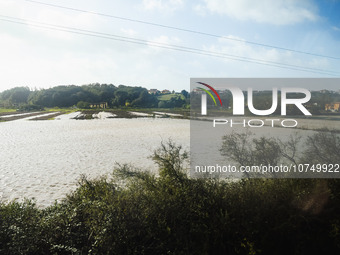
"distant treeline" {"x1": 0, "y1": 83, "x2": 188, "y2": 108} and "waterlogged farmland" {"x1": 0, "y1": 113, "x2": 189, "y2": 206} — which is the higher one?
"distant treeline" {"x1": 0, "y1": 83, "x2": 188, "y2": 108}

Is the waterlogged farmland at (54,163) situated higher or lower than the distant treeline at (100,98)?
lower

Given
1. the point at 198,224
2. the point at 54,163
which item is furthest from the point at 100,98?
the point at 198,224

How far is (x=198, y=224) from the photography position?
396cm

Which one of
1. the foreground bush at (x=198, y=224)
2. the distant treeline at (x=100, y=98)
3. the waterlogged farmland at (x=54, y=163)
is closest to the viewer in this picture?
the foreground bush at (x=198, y=224)

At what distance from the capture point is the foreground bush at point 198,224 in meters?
3.50

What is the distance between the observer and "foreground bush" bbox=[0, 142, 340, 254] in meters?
3.50

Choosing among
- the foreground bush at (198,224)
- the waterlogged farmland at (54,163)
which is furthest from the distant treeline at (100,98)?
the foreground bush at (198,224)

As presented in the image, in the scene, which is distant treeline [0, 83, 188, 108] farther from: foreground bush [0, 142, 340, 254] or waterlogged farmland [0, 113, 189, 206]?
foreground bush [0, 142, 340, 254]

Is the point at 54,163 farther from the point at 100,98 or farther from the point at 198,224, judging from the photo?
the point at 100,98

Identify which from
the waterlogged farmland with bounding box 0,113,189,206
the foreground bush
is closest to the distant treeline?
the waterlogged farmland with bounding box 0,113,189,206

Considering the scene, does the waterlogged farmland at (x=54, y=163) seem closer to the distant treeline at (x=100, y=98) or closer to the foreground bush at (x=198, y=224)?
the foreground bush at (x=198, y=224)

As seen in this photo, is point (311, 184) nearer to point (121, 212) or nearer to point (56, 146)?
point (121, 212)

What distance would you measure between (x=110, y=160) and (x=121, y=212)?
9.65 meters

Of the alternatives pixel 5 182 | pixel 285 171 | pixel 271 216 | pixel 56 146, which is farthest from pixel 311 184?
pixel 56 146
